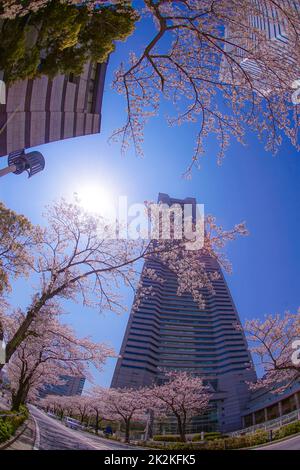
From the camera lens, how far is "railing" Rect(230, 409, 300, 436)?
16.3 feet

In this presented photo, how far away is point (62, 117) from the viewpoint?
962 cm

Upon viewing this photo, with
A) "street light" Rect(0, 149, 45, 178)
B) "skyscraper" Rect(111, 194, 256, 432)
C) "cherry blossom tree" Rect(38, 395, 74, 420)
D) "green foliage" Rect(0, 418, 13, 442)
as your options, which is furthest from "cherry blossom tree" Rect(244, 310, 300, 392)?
"cherry blossom tree" Rect(38, 395, 74, 420)

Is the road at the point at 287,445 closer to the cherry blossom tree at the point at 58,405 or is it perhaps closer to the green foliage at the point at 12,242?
the green foliage at the point at 12,242

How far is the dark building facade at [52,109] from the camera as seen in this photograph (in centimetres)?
704

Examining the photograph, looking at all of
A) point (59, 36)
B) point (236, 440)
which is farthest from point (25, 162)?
point (236, 440)

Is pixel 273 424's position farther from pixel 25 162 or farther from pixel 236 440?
pixel 25 162

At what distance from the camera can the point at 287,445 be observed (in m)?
4.07

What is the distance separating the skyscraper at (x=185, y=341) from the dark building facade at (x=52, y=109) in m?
5.01

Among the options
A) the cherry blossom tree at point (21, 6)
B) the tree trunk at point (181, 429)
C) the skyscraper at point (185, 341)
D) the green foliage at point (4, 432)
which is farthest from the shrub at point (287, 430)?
the cherry blossom tree at point (21, 6)

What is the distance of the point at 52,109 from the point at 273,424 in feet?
38.5

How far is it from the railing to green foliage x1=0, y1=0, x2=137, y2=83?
27.0 feet

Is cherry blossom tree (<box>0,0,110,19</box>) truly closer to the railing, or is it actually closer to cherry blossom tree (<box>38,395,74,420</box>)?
the railing

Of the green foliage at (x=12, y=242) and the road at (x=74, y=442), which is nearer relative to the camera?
the road at (x=74, y=442)
